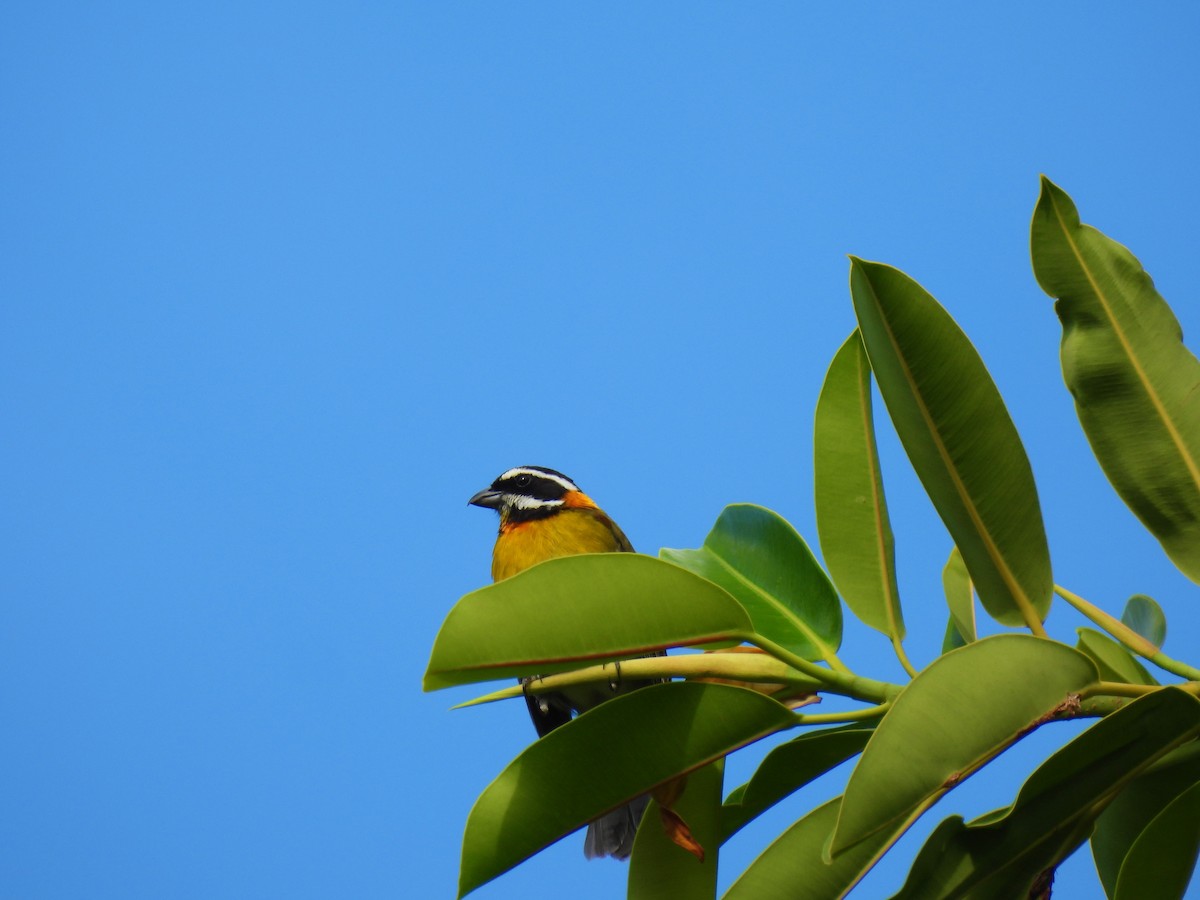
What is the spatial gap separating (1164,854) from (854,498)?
387 millimetres

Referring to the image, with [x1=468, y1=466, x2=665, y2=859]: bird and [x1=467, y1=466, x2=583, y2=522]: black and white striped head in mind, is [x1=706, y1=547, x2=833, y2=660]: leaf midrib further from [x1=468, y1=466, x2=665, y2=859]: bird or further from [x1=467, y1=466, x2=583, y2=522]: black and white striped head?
[x1=467, y1=466, x2=583, y2=522]: black and white striped head

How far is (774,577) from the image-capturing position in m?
1.12

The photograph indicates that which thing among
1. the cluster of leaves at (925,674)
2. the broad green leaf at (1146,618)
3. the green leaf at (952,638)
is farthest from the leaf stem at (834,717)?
the broad green leaf at (1146,618)

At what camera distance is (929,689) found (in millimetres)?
736

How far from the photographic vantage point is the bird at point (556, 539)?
82.4 inches

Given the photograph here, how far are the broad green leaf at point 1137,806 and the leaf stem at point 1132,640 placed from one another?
2.4 inches

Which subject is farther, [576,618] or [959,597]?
[959,597]

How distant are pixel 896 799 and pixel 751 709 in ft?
0.51

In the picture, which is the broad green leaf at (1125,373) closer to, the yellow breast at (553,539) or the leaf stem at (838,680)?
the leaf stem at (838,680)

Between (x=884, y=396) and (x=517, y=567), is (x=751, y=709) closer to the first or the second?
(x=884, y=396)

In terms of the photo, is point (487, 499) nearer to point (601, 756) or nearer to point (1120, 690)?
point (601, 756)

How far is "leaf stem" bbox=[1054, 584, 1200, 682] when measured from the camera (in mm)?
856

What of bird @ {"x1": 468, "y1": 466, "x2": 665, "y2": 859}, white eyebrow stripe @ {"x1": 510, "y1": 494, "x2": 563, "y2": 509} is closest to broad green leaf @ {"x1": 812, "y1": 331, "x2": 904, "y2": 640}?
bird @ {"x1": 468, "y1": 466, "x2": 665, "y2": 859}

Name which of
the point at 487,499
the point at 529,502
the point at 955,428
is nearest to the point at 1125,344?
the point at 955,428
